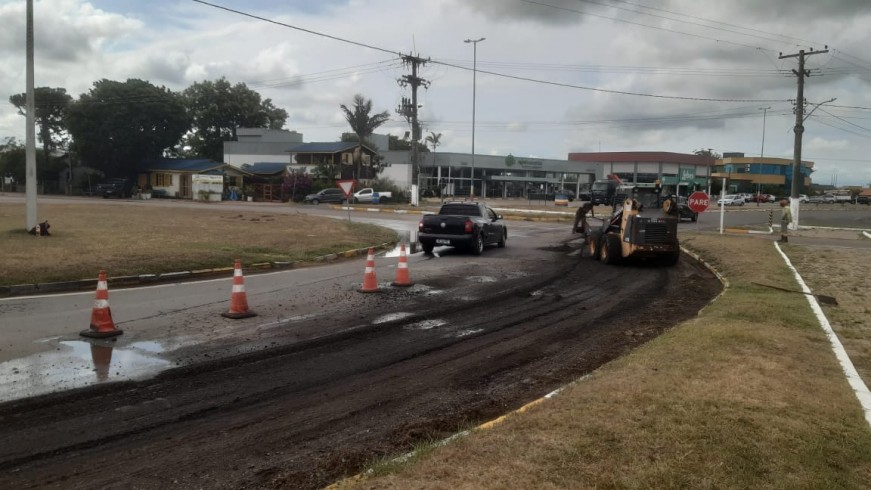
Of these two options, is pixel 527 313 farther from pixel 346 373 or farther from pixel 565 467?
pixel 565 467

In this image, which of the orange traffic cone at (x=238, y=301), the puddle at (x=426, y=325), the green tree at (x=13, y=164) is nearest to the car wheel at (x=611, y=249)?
the puddle at (x=426, y=325)

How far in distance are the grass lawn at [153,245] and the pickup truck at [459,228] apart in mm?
2608

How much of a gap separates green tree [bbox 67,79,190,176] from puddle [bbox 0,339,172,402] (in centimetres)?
6457

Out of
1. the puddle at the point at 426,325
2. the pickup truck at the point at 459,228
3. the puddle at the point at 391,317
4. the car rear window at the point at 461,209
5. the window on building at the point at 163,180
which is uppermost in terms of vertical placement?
the window on building at the point at 163,180

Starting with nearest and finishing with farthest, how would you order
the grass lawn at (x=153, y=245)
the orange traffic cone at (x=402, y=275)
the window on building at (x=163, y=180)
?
the orange traffic cone at (x=402, y=275), the grass lawn at (x=153, y=245), the window on building at (x=163, y=180)

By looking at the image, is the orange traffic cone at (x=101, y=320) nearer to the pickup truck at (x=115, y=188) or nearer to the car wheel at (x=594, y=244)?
the car wheel at (x=594, y=244)

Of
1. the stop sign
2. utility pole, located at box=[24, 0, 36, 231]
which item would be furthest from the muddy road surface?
the stop sign

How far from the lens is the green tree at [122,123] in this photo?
63500 mm

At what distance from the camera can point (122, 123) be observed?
6406cm

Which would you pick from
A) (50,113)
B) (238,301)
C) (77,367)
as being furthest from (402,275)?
(50,113)

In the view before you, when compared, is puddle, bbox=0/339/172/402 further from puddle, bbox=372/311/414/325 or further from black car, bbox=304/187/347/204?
black car, bbox=304/187/347/204

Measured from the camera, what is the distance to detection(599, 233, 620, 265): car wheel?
16.8 meters

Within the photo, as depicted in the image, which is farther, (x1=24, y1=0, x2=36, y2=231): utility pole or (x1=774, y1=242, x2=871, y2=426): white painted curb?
(x1=24, y1=0, x2=36, y2=231): utility pole

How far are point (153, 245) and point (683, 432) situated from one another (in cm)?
1582
